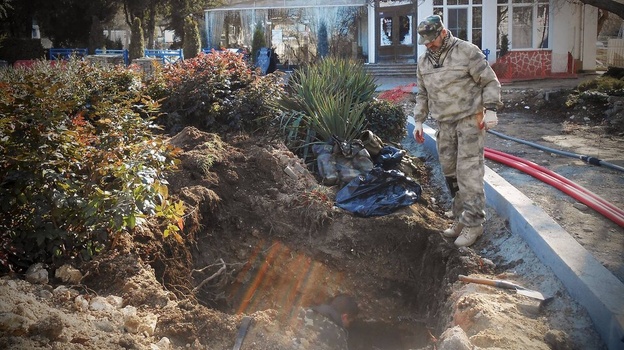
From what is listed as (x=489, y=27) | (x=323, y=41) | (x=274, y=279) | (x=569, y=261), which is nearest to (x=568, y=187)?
(x=569, y=261)

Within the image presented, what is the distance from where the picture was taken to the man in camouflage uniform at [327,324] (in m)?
4.77

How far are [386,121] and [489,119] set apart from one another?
3220 millimetres

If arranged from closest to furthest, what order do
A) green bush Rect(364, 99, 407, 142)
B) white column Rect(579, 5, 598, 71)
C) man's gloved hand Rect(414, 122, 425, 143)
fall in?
man's gloved hand Rect(414, 122, 425, 143) → green bush Rect(364, 99, 407, 142) → white column Rect(579, 5, 598, 71)

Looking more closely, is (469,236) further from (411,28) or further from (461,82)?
(411,28)

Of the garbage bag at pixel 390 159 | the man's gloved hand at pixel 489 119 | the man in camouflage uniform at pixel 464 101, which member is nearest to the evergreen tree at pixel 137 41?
the garbage bag at pixel 390 159

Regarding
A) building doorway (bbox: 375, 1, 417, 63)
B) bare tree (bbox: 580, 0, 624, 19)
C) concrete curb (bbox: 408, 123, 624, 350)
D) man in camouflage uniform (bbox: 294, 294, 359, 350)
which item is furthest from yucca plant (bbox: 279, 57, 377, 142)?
building doorway (bbox: 375, 1, 417, 63)

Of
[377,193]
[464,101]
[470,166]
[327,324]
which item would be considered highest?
[464,101]

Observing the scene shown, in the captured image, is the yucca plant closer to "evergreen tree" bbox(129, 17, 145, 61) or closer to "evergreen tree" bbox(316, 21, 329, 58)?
"evergreen tree" bbox(316, 21, 329, 58)

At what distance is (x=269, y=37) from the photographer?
2917 cm

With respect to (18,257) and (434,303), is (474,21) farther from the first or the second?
(18,257)

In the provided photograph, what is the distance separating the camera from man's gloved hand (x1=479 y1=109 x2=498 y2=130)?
516 cm

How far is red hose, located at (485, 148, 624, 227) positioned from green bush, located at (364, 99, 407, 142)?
1.21 metres

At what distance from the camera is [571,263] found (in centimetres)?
429

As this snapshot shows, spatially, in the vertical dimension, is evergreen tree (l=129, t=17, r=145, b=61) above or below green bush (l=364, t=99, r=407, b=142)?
above
